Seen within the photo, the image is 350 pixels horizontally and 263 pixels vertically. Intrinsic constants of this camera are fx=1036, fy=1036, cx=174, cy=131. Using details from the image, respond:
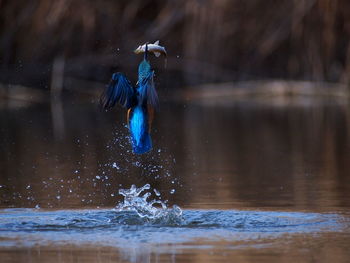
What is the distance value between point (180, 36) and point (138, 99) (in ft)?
35.3

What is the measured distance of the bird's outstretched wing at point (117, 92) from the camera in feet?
18.9

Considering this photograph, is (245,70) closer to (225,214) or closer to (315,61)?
(315,61)

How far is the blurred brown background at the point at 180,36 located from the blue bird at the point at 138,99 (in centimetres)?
958

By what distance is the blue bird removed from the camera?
18.9ft

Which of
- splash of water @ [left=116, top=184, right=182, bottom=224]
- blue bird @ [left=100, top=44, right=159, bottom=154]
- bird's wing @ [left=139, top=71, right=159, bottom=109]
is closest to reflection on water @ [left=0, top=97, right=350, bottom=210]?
splash of water @ [left=116, top=184, right=182, bottom=224]

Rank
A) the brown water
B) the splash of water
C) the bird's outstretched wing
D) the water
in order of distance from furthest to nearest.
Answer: the splash of water → the bird's outstretched wing → the water → the brown water

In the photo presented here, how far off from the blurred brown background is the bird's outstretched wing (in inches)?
378

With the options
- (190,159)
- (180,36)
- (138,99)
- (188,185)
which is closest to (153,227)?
(138,99)

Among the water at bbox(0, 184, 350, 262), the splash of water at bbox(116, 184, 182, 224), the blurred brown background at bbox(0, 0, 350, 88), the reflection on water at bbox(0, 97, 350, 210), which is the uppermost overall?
the blurred brown background at bbox(0, 0, 350, 88)

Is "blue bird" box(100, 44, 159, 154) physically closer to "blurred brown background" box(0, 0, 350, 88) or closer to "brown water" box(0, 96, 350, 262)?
"brown water" box(0, 96, 350, 262)

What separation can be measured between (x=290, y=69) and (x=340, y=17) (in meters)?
1.26

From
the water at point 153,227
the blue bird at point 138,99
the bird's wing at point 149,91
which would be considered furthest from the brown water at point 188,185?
the bird's wing at point 149,91

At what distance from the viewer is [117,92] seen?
5.76m

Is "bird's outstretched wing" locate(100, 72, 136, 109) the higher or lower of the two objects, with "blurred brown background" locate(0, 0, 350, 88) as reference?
lower
